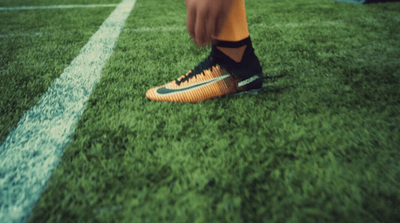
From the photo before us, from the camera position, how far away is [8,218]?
1.52ft

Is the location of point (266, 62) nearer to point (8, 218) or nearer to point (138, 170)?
point (138, 170)

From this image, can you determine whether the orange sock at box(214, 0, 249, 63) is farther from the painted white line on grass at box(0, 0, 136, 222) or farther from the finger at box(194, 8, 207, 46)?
the painted white line on grass at box(0, 0, 136, 222)

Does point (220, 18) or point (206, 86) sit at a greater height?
point (220, 18)

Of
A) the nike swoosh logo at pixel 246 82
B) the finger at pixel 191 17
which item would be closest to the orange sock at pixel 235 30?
the nike swoosh logo at pixel 246 82

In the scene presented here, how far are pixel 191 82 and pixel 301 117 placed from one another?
0.43m

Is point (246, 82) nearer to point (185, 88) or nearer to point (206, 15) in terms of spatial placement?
point (185, 88)

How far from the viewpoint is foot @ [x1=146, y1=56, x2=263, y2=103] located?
846 millimetres

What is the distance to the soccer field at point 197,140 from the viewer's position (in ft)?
1.54

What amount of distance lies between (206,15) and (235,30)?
41cm

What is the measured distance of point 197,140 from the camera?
65 cm

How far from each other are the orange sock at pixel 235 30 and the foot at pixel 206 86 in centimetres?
8

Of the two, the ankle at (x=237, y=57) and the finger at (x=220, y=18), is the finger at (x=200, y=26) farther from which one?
the ankle at (x=237, y=57)

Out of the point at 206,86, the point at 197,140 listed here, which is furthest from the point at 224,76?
the point at 197,140

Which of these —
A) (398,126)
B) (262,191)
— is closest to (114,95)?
(262,191)
